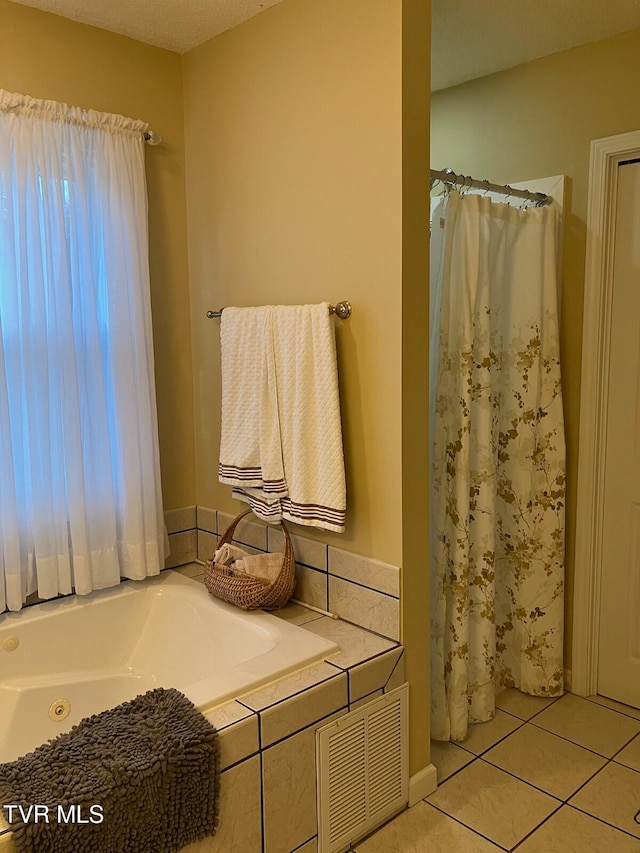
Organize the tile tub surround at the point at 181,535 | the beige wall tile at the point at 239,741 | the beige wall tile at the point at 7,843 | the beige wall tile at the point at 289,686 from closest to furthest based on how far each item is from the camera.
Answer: the beige wall tile at the point at 7,843, the beige wall tile at the point at 239,741, the beige wall tile at the point at 289,686, the tile tub surround at the point at 181,535

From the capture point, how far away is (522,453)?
2564mm

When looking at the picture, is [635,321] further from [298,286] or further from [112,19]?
[112,19]

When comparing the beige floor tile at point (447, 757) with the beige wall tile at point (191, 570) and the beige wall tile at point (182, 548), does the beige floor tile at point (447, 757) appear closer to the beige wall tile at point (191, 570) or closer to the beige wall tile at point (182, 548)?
the beige wall tile at point (191, 570)

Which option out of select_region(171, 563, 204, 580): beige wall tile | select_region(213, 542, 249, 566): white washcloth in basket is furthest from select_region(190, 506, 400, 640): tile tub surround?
select_region(171, 563, 204, 580): beige wall tile

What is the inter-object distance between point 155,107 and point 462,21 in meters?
1.06

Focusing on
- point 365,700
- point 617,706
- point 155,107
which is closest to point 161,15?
point 155,107

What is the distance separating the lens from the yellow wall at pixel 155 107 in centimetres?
215

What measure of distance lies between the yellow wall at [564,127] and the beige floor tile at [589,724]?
0.55 ft

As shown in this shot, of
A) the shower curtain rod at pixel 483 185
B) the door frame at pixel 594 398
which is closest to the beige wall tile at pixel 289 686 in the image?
the door frame at pixel 594 398

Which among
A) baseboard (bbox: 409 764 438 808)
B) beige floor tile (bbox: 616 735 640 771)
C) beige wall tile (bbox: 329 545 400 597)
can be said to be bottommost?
beige floor tile (bbox: 616 735 640 771)

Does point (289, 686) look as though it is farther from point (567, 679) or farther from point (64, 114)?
point (64, 114)

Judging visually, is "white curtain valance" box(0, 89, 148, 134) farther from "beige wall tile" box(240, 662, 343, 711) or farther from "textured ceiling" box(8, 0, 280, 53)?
"beige wall tile" box(240, 662, 343, 711)

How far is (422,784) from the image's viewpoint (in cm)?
211

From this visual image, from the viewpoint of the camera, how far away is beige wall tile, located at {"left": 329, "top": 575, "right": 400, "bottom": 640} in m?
2.00
